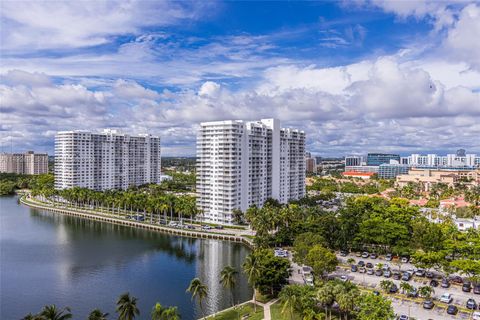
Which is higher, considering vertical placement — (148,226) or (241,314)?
(148,226)

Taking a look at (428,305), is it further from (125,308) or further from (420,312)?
(125,308)

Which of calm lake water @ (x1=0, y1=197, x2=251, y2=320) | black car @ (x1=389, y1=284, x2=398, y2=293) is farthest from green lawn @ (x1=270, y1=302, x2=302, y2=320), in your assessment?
black car @ (x1=389, y1=284, x2=398, y2=293)

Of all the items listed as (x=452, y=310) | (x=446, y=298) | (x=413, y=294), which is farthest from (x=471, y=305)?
(x=413, y=294)

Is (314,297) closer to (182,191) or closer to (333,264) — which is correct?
(333,264)

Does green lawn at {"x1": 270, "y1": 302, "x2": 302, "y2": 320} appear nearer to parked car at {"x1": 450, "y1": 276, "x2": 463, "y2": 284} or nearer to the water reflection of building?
the water reflection of building

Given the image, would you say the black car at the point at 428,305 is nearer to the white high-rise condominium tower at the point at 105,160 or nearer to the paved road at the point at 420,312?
the paved road at the point at 420,312

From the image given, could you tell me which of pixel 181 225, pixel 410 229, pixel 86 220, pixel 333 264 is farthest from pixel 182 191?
pixel 333 264
